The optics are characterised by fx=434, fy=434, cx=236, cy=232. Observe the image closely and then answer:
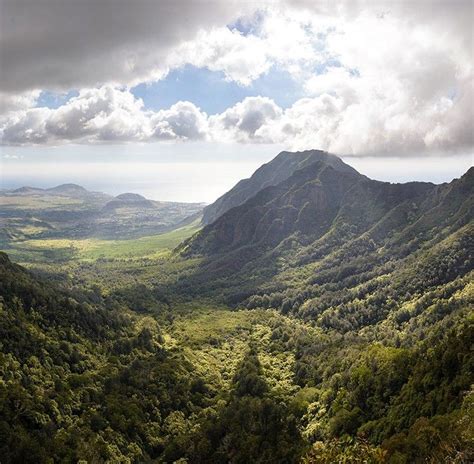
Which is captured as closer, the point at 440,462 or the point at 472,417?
the point at 440,462

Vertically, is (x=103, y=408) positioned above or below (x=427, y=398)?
below

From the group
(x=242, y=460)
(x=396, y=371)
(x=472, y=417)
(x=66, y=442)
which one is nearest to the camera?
(x=472, y=417)

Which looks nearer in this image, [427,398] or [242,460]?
[427,398]

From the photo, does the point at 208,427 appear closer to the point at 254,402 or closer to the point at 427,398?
the point at 254,402

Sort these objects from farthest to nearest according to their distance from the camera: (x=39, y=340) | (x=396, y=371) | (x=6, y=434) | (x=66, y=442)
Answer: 1. (x=39, y=340)
2. (x=396, y=371)
3. (x=66, y=442)
4. (x=6, y=434)

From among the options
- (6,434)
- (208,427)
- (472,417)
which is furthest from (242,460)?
(472,417)

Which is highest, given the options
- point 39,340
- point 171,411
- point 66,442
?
point 39,340

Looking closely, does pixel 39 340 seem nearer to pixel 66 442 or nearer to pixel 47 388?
pixel 47 388

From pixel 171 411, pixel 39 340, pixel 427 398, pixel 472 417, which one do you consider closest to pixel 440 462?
pixel 472 417

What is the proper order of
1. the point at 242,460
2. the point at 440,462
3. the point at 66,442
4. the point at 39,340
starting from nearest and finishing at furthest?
the point at 440,462 < the point at 66,442 < the point at 242,460 < the point at 39,340
